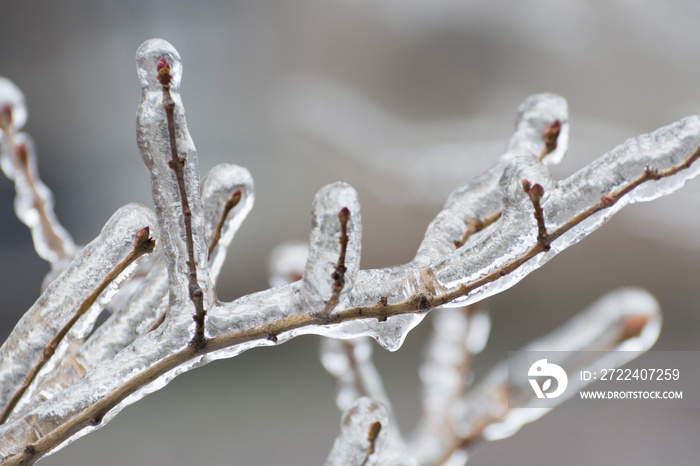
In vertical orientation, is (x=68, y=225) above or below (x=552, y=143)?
above

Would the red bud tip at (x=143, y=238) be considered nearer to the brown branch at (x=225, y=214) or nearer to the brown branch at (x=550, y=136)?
the brown branch at (x=225, y=214)

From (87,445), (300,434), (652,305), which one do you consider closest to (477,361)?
(300,434)

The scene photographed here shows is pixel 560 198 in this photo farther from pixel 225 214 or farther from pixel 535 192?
pixel 225 214

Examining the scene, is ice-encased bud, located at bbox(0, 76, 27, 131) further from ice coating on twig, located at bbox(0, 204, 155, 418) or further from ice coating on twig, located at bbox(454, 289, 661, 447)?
ice coating on twig, located at bbox(454, 289, 661, 447)

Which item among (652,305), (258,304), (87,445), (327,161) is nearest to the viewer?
(258,304)

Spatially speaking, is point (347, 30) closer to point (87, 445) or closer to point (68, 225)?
point (68, 225)

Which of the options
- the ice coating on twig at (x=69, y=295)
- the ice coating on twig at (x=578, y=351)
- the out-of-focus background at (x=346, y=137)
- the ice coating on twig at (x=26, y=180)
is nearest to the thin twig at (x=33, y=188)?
the ice coating on twig at (x=26, y=180)
